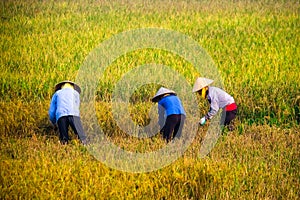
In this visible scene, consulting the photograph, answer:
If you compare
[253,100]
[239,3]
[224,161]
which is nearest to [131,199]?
[224,161]

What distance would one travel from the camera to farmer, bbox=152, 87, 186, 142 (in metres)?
6.29

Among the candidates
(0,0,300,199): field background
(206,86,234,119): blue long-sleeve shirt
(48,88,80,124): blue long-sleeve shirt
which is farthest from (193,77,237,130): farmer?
(48,88,80,124): blue long-sleeve shirt

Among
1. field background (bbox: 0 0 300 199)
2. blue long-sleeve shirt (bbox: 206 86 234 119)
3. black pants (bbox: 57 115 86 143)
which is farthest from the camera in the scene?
blue long-sleeve shirt (bbox: 206 86 234 119)

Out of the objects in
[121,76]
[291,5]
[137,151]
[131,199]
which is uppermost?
[291,5]

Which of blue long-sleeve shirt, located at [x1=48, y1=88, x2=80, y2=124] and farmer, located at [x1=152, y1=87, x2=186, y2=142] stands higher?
blue long-sleeve shirt, located at [x1=48, y1=88, x2=80, y2=124]

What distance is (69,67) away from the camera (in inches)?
348

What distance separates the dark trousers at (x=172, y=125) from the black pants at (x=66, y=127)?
0.87 meters

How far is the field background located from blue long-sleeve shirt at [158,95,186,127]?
36cm

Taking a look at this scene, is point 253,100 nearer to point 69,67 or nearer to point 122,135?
point 122,135

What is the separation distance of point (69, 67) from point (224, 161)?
4.00 m

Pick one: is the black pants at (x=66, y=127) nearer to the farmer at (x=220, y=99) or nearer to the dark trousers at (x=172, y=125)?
the dark trousers at (x=172, y=125)

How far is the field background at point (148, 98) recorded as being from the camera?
4.86 m

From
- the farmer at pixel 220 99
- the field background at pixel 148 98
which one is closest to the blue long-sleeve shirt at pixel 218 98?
the farmer at pixel 220 99

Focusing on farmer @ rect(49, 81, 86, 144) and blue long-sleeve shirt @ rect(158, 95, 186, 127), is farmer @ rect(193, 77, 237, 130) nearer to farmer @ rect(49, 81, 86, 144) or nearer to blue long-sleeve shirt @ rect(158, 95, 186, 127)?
blue long-sleeve shirt @ rect(158, 95, 186, 127)
